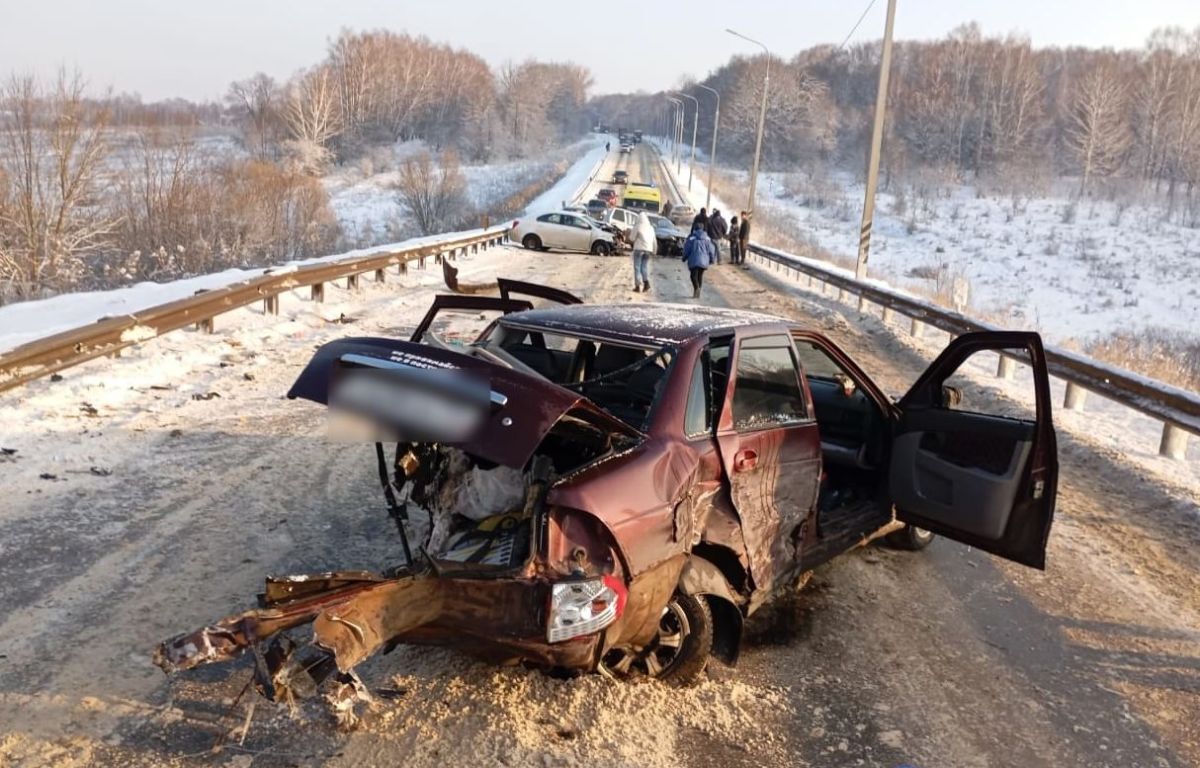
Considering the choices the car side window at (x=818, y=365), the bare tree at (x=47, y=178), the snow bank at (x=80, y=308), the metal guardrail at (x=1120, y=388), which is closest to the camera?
the car side window at (x=818, y=365)

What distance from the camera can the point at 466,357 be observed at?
127 inches

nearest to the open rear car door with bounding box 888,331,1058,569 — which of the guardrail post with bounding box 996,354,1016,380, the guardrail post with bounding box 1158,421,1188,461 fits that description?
the guardrail post with bounding box 1158,421,1188,461

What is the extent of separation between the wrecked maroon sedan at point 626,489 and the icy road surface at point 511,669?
313 millimetres

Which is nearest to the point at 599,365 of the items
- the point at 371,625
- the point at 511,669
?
the point at 511,669

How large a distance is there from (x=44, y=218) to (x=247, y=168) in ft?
42.4

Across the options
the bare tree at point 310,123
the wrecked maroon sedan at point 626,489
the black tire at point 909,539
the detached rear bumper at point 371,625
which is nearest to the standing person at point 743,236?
the black tire at point 909,539

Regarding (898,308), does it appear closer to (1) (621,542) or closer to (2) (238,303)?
(2) (238,303)

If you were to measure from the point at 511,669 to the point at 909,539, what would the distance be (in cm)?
294

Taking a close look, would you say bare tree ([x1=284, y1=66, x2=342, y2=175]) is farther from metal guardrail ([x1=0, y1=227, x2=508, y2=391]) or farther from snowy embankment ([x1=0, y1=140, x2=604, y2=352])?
snowy embankment ([x1=0, y1=140, x2=604, y2=352])

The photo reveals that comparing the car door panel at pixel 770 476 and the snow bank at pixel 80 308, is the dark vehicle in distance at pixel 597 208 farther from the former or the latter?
the car door panel at pixel 770 476

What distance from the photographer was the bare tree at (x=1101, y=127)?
7031 cm

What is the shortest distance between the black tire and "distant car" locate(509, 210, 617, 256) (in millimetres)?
23445

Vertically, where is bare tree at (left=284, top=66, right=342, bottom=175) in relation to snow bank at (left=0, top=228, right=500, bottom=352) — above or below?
above

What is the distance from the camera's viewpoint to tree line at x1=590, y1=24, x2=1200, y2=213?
7019 centimetres
